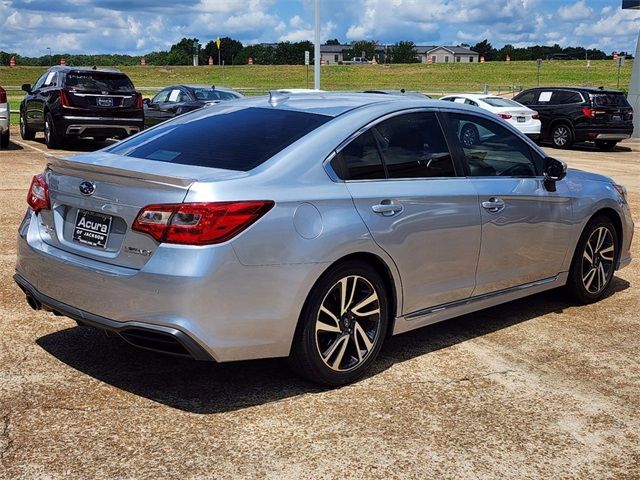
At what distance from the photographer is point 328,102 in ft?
16.7

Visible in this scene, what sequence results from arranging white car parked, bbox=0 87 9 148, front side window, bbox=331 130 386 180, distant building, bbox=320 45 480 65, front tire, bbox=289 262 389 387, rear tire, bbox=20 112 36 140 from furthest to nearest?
distant building, bbox=320 45 480 65 < rear tire, bbox=20 112 36 140 < white car parked, bbox=0 87 9 148 < front side window, bbox=331 130 386 180 < front tire, bbox=289 262 389 387

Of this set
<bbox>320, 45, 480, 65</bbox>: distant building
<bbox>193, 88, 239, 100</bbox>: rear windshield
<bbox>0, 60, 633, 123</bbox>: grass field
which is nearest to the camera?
<bbox>193, 88, 239, 100</bbox>: rear windshield

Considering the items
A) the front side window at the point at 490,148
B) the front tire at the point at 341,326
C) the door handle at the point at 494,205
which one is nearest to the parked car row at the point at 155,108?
the front side window at the point at 490,148

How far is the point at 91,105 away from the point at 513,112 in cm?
1130

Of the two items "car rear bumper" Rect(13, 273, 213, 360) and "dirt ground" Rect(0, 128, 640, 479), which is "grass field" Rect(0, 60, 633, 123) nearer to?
"dirt ground" Rect(0, 128, 640, 479)

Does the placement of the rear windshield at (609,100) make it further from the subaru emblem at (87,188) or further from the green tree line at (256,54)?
the green tree line at (256,54)

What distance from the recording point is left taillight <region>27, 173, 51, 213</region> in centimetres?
459

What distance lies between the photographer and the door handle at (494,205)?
17.0ft

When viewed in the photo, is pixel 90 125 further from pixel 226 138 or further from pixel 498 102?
pixel 226 138

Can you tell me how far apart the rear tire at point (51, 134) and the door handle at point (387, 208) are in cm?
1358

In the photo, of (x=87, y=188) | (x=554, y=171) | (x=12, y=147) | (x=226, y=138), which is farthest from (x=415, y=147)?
(x=12, y=147)

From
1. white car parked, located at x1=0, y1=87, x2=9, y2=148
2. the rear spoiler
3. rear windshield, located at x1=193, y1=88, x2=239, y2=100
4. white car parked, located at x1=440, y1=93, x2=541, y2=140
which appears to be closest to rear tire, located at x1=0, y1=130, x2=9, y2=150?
white car parked, located at x1=0, y1=87, x2=9, y2=148

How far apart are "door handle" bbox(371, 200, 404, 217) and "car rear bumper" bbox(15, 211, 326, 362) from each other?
53 cm

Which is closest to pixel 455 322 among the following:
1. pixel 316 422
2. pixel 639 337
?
pixel 639 337
